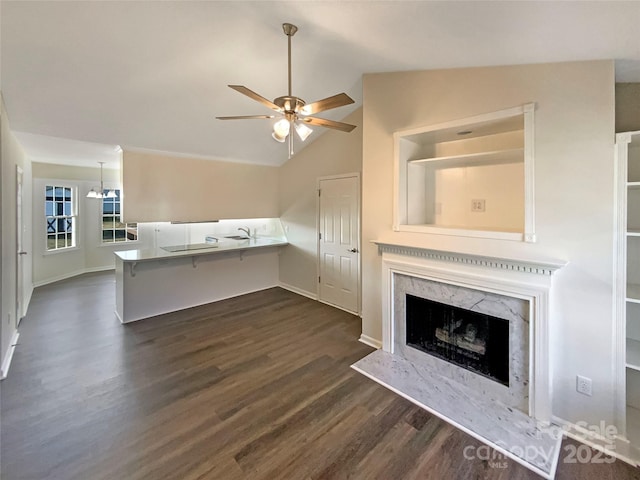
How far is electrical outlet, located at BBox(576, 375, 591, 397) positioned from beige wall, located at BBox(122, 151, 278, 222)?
483 cm

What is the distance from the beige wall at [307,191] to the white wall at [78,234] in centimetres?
333

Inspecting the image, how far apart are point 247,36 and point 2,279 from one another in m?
3.28

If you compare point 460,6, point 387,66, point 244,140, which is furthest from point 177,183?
point 460,6

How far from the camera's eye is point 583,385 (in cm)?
208

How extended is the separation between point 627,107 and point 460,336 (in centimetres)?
216

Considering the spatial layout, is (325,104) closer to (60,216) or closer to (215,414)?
(215,414)

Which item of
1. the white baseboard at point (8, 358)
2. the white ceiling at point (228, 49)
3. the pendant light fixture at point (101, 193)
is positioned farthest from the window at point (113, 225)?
the white baseboard at point (8, 358)

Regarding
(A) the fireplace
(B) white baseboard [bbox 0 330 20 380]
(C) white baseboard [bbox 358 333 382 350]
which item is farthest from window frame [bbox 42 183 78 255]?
(A) the fireplace

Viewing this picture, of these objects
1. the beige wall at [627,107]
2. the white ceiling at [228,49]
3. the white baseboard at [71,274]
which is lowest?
the white baseboard at [71,274]

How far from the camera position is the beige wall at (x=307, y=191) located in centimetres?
433

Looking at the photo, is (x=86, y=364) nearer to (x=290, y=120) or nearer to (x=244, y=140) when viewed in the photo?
(x=290, y=120)

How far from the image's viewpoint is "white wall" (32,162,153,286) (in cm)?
595

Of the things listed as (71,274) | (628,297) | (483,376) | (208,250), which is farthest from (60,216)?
(628,297)

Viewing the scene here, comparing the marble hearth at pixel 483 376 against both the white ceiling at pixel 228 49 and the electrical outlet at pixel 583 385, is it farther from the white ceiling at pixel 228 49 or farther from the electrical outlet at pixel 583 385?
the white ceiling at pixel 228 49
